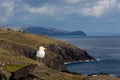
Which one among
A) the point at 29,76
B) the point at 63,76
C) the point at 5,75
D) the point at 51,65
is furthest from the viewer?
the point at 51,65

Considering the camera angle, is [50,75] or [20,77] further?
[50,75]

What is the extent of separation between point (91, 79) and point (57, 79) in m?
5.38

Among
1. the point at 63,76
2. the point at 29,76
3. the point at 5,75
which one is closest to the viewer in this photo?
the point at 29,76

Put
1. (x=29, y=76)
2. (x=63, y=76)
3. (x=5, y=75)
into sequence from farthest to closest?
1. (x=63, y=76)
2. (x=5, y=75)
3. (x=29, y=76)

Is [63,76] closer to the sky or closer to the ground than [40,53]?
closer to the ground

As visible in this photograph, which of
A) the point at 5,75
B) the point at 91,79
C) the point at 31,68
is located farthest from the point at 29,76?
the point at 91,79

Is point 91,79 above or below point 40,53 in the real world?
below

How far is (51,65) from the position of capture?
191000mm

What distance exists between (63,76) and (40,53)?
4500 mm

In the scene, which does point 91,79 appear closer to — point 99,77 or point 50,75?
point 99,77

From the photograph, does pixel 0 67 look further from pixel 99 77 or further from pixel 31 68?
pixel 99 77

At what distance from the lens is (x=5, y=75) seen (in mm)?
48406

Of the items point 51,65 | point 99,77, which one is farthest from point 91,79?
point 51,65

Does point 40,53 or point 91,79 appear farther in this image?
point 40,53
